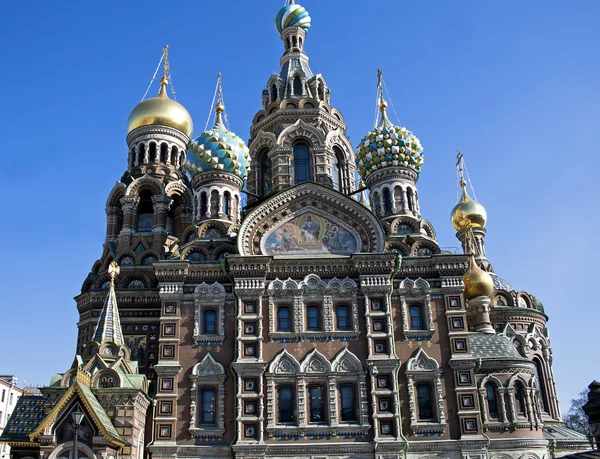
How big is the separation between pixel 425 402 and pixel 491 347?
4.05 meters

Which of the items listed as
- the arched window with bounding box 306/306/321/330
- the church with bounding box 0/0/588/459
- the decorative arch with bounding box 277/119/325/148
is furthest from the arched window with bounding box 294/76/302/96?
the arched window with bounding box 306/306/321/330

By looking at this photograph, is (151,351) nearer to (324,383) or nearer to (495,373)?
(324,383)

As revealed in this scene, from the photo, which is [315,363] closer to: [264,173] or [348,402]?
[348,402]

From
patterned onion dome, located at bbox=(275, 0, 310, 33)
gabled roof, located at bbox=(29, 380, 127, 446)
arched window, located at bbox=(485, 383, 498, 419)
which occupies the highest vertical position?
patterned onion dome, located at bbox=(275, 0, 310, 33)

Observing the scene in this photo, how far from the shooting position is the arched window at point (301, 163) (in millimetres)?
24203

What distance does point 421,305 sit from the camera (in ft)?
65.6

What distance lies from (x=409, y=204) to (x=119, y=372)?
36.7 ft

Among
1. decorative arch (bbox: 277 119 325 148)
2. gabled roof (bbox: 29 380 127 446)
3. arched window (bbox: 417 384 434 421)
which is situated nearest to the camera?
gabled roof (bbox: 29 380 127 446)

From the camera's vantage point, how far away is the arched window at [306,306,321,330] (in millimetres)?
19609

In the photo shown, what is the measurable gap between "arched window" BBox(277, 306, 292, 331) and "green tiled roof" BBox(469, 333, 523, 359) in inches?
244

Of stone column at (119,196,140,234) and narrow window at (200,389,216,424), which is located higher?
stone column at (119,196,140,234)

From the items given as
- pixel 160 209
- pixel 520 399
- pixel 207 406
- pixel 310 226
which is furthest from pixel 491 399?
pixel 160 209

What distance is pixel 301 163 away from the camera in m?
24.5

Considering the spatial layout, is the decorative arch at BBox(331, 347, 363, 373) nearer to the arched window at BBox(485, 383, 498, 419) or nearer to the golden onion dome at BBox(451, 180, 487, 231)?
the arched window at BBox(485, 383, 498, 419)
